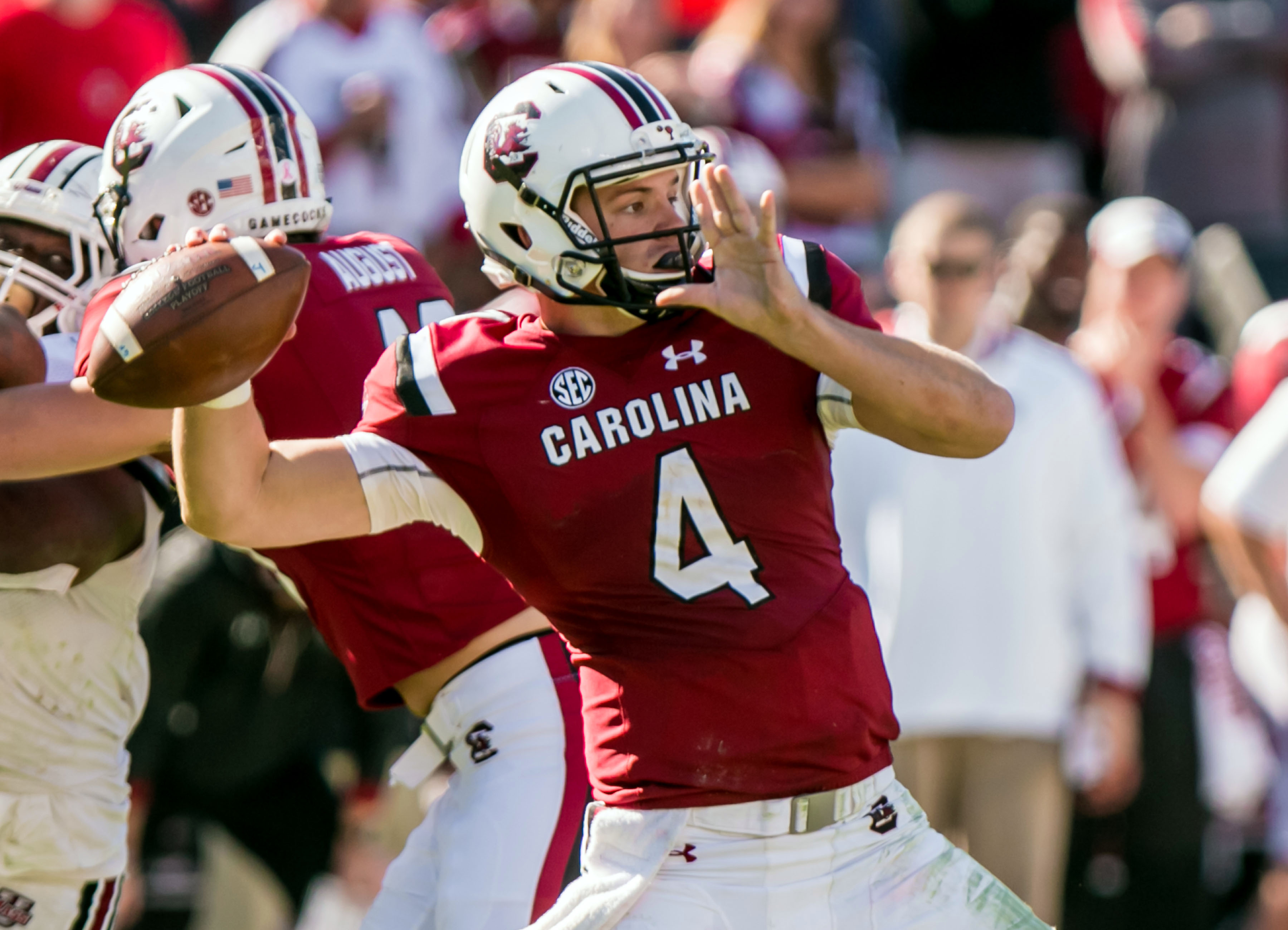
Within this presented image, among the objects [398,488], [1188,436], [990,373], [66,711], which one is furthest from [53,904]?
[1188,436]

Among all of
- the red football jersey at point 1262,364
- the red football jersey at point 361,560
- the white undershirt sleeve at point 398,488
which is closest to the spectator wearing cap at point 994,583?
the red football jersey at point 1262,364

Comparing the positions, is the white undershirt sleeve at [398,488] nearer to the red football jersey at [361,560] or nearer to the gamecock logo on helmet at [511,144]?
the red football jersey at [361,560]

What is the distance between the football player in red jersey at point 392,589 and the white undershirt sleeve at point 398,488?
45 centimetres

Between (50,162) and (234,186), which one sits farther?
(50,162)

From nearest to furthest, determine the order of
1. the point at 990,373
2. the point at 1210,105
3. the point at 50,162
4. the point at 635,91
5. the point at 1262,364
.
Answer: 1. the point at 635,91
2. the point at 50,162
3. the point at 990,373
4. the point at 1262,364
5. the point at 1210,105

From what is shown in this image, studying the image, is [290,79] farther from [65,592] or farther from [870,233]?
[65,592]

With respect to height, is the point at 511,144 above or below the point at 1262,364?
above

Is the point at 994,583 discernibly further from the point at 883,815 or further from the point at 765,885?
the point at 765,885

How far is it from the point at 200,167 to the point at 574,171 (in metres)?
0.99

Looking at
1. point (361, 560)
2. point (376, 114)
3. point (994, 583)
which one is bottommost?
point (994, 583)

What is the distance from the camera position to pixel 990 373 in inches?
230

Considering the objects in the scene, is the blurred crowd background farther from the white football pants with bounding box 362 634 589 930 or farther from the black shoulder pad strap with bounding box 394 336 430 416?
the black shoulder pad strap with bounding box 394 336 430 416

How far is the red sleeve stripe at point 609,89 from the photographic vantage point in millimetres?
3316

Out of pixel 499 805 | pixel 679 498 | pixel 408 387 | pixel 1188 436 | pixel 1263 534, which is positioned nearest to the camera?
pixel 679 498
